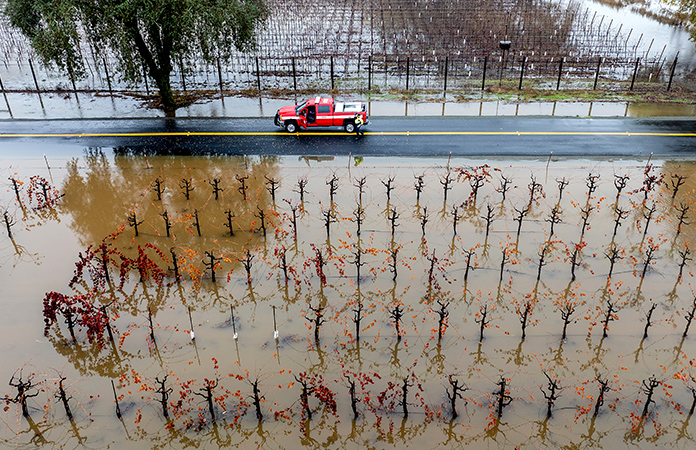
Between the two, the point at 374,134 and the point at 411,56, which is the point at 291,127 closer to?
Result: the point at 374,134

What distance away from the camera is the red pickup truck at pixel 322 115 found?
24688mm

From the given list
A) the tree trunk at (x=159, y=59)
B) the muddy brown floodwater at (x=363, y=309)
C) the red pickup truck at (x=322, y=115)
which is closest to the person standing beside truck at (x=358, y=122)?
the red pickup truck at (x=322, y=115)

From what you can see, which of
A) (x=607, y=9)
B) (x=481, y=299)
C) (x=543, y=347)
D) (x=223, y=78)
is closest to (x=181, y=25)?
(x=223, y=78)

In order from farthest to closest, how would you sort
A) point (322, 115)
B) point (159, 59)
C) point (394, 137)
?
point (159, 59), point (394, 137), point (322, 115)

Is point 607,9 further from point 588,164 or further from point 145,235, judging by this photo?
point 145,235

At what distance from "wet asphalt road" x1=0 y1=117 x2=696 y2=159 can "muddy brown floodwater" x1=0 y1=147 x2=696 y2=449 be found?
1905mm

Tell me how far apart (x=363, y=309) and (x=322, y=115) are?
1297 cm

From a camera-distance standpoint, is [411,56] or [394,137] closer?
[394,137]

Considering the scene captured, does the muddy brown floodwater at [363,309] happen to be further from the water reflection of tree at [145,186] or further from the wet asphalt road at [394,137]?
the wet asphalt road at [394,137]

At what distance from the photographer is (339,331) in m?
13.8

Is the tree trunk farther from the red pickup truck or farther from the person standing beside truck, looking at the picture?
the person standing beside truck

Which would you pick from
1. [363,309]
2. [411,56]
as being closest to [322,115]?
[363,309]

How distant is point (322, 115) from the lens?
2478cm

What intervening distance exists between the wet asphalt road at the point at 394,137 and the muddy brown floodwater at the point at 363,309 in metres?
1.91
